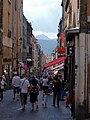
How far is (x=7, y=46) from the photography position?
174 ft

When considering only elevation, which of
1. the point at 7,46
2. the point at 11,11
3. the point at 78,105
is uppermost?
the point at 11,11

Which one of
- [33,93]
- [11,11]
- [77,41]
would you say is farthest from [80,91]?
[11,11]

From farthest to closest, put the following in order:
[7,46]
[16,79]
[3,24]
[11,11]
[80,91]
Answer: [11,11] < [7,46] < [3,24] < [16,79] < [80,91]

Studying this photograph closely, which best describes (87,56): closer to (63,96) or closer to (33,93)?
(33,93)

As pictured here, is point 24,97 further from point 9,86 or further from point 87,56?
point 9,86

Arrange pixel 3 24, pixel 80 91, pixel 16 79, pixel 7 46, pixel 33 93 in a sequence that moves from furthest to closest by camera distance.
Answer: pixel 7 46 → pixel 3 24 → pixel 16 79 → pixel 33 93 → pixel 80 91

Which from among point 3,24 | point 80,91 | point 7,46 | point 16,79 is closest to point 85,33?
point 80,91

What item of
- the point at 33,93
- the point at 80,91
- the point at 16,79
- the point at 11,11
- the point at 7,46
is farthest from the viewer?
the point at 11,11

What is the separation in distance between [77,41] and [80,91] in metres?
2.05

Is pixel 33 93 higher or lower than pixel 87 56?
lower

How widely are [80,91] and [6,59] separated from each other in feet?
111

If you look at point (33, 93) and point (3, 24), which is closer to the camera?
point (33, 93)

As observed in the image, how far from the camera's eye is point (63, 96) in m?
31.0

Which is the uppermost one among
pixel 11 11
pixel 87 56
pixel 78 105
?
pixel 11 11
